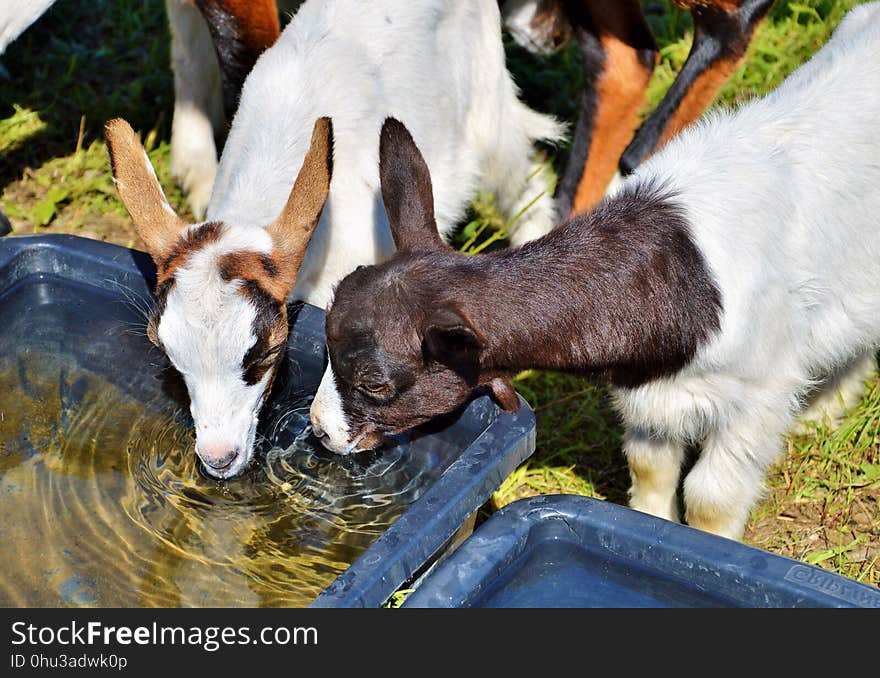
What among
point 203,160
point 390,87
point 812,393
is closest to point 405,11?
point 390,87

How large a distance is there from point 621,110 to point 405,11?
1.48 metres

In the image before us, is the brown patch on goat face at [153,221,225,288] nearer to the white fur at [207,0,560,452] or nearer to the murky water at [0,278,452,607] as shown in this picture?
the white fur at [207,0,560,452]


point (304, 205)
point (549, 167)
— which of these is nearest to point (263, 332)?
point (304, 205)

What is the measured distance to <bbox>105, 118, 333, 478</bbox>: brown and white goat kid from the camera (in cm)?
436

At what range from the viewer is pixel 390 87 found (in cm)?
533

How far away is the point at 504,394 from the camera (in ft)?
14.5

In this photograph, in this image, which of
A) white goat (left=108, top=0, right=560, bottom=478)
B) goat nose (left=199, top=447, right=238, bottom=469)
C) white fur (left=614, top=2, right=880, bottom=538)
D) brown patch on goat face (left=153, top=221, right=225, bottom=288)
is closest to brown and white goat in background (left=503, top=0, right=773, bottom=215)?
white goat (left=108, top=0, right=560, bottom=478)

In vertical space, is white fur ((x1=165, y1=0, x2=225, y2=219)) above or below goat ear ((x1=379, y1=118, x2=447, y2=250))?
below

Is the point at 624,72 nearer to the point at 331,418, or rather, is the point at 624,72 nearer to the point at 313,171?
the point at 313,171

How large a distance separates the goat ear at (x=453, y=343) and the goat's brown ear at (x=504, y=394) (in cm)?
9

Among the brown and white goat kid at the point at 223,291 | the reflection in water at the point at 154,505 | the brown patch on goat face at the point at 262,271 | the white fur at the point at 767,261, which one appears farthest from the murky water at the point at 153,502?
the white fur at the point at 767,261

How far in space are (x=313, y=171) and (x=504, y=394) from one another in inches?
40.5

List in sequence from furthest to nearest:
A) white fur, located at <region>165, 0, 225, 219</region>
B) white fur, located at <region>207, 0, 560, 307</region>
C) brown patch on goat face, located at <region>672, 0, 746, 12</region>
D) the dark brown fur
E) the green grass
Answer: white fur, located at <region>165, 0, 225, 219</region>, brown patch on goat face, located at <region>672, 0, 746, 12</region>, the green grass, white fur, located at <region>207, 0, 560, 307</region>, the dark brown fur

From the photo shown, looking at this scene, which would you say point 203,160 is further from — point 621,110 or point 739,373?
point 739,373
